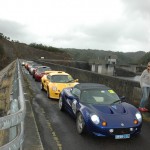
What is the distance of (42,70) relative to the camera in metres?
25.2

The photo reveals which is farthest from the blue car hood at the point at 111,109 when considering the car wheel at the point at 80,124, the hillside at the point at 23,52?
the hillside at the point at 23,52

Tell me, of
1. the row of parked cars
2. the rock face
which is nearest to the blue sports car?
the row of parked cars

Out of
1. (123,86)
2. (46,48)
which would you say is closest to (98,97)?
(123,86)

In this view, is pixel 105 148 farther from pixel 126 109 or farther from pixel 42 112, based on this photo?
pixel 42 112

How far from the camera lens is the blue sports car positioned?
6996 mm

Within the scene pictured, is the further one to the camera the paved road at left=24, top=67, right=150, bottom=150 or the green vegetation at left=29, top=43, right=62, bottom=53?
the green vegetation at left=29, top=43, right=62, bottom=53

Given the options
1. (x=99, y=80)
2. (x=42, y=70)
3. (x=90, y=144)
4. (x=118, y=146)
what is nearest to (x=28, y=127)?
(x=90, y=144)

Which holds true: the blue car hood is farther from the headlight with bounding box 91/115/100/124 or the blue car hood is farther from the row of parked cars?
the headlight with bounding box 91/115/100/124

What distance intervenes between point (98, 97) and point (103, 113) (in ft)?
3.89

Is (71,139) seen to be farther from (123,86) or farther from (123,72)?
(123,72)

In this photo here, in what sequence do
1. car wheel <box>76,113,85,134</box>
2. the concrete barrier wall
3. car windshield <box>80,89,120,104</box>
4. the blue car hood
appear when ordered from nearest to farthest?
1. the blue car hood
2. car wheel <box>76,113,85,134</box>
3. car windshield <box>80,89,120,104</box>
4. the concrete barrier wall

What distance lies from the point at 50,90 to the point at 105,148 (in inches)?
284

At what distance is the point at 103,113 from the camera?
732cm

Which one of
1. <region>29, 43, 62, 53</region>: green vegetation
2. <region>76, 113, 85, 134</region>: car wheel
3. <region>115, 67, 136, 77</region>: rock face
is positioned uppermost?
<region>29, 43, 62, 53</region>: green vegetation
